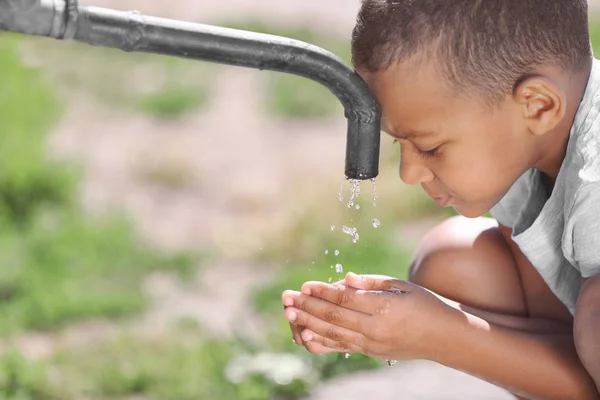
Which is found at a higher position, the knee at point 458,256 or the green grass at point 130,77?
the green grass at point 130,77

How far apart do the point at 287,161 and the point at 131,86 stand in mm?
1077

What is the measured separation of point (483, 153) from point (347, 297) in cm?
39

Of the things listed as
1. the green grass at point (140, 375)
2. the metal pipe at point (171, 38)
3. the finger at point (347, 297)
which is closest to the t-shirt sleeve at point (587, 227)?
the finger at point (347, 297)

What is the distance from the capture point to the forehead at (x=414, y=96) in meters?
2.05

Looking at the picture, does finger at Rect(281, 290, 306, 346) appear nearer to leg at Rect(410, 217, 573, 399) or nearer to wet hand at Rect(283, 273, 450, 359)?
wet hand at Rect(283, 273, 450, 359)

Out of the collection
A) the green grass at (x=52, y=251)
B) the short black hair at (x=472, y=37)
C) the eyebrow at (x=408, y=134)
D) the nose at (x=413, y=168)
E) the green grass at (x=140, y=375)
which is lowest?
Answer: the green grass at (x=140, y=375)

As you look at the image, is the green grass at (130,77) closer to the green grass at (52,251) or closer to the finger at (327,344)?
the green grass at (52,251)

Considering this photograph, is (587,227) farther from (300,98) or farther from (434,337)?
(300,98)

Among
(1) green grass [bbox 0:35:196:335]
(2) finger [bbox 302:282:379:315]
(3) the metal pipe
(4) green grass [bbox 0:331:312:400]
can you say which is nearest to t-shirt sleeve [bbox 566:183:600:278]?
(2) finger [bbox 302:282:379:315]

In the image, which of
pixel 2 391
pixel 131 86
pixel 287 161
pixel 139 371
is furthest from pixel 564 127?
pixel 131 86

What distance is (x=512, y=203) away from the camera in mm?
2486

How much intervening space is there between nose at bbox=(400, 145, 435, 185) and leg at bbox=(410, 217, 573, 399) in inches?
13.2

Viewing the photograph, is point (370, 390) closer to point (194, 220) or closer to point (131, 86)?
point (194, 220)

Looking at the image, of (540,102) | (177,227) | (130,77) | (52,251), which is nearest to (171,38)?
(540,102)
